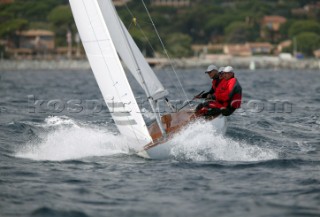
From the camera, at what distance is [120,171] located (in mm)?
11359

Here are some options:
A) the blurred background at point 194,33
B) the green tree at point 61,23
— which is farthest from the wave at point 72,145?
the green tree at point 61,23

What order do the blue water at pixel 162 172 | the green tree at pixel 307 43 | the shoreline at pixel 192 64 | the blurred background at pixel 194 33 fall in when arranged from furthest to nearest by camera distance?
the green tree at pixel 307 43, the blurred background at pixel 194 33, the shoreline at pixel 192 64, the blue water at pixel 162 172

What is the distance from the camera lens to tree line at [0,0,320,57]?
101 metres

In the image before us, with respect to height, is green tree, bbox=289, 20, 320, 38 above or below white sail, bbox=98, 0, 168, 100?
below

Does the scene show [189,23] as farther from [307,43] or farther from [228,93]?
[228,93]

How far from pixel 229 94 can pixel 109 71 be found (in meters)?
1.95

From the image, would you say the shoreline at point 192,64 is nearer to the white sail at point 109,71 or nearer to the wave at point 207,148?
the wave at point 207,148

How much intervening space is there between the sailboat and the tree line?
80.5 metres

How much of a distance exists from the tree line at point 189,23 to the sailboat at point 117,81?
80498mm

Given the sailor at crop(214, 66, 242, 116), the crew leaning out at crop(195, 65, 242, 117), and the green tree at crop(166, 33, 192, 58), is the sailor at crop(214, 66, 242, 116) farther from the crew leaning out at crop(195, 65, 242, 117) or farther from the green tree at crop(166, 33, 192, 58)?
the green tree at crop(166, 33, 192, 58)

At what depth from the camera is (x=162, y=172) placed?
36.8 feet

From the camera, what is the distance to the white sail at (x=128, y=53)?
12727mm

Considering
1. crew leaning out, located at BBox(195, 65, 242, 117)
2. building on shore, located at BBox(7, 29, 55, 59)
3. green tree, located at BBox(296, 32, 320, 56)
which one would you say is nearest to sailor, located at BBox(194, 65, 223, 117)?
crew leaning out, located at BBox(195, 65, 242, 117)

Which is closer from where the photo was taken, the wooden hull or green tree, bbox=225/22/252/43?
the wooden hull
